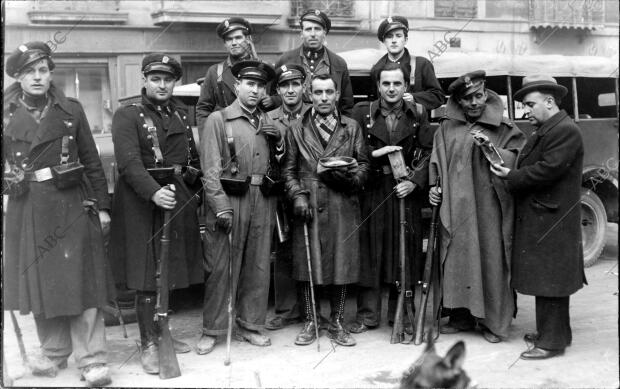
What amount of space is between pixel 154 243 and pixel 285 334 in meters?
1.38

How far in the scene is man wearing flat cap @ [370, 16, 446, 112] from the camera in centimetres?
557

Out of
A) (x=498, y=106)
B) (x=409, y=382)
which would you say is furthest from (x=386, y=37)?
(x=409, y=382)

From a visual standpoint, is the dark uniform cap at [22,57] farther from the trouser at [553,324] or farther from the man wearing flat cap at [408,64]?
the trouser at [553,324]

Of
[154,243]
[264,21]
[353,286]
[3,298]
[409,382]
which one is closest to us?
[409,382]

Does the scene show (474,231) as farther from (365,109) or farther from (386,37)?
(386,37)

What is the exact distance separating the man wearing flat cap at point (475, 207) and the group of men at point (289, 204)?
0.04 feet

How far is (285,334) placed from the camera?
16.7 ft

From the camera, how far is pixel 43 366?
405 cm

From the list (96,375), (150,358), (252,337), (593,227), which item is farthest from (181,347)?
(593,227)

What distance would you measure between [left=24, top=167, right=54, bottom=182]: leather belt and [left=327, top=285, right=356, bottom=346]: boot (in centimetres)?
227

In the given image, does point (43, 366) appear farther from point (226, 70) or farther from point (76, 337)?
point (226, 70)

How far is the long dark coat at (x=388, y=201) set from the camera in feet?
16.2

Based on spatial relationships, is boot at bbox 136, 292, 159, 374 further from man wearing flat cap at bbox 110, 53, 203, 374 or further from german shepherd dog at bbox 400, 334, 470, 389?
german shepherd dog at bbox 400, 334, 470, 389

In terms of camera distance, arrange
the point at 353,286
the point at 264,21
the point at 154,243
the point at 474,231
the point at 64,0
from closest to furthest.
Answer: the point at 154,243, the point at 474,231, the point at 353,286, the point at 64,0, the point at 264,21
